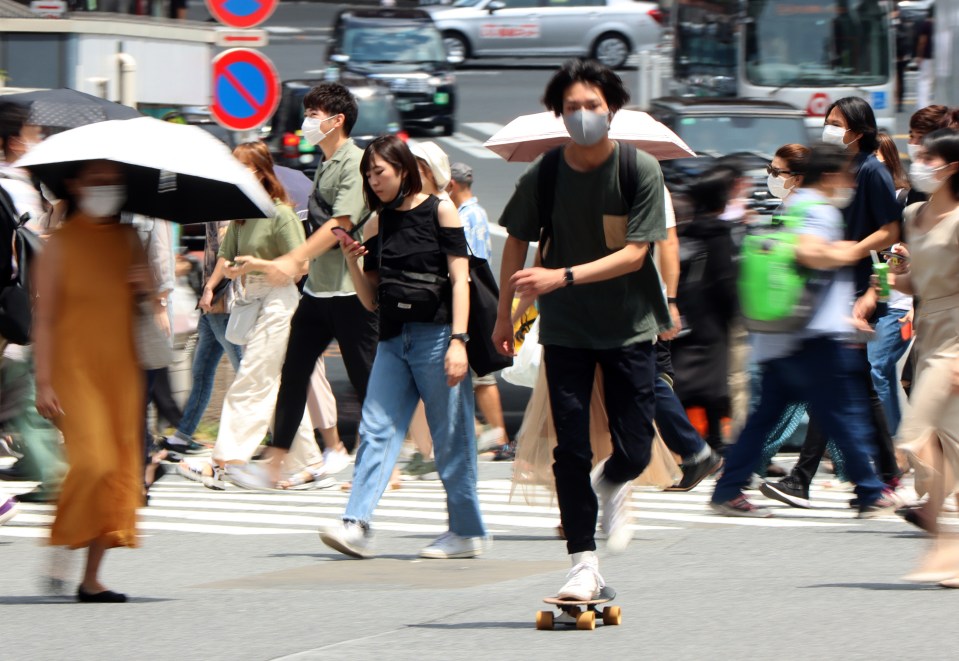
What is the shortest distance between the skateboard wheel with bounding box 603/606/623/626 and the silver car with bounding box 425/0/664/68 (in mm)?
33692

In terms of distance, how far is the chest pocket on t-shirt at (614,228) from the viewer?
19.7 ft

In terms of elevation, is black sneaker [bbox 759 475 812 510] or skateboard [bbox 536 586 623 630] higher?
skateboard [bbox 536 586 623 630]

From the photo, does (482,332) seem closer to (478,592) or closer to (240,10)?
(478,592)

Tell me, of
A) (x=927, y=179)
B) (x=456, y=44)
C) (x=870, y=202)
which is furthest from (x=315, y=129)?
(x=456, y=44)

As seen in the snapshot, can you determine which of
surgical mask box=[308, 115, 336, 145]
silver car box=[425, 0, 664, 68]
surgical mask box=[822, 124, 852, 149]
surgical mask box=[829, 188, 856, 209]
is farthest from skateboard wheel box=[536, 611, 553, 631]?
silver car box=[425, 0, 664, 68]

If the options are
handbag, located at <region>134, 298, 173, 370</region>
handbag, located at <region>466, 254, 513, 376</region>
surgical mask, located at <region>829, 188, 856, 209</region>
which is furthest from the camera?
surgical mask, located at <region>829, 188, 856, 209</region>

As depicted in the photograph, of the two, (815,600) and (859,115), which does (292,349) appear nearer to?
(859,115)

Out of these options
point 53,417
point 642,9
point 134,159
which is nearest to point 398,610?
point 53,417

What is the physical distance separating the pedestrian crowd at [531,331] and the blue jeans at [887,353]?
0.5 inches

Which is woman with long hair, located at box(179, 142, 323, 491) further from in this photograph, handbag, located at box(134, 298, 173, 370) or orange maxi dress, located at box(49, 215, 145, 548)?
orange maxi dress, located at box(49, 215, 145, 548)

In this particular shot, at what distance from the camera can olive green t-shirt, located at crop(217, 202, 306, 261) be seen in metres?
10.4

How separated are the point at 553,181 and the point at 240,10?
300 inches

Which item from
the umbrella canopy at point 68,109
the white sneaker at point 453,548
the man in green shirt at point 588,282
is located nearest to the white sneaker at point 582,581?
the man in green shirt at point 588,282

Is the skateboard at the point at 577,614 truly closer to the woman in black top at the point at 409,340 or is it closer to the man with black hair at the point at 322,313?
the woman in black top at the point at 409,340
